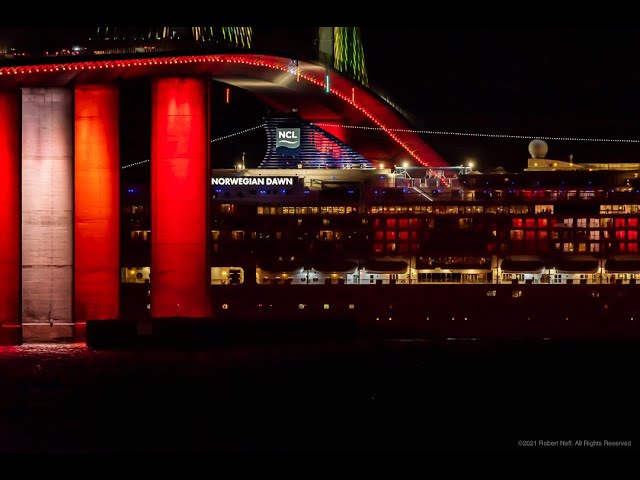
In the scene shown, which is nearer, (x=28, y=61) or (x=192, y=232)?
(x=28, y=61)

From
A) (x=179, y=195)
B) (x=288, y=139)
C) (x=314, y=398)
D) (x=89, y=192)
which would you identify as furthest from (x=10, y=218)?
(x=288, y=139)

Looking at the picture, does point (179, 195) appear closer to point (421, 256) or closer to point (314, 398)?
point (314, 398)

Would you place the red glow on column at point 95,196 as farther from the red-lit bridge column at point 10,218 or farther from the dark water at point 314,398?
the red-lit bridge column at point 10,218

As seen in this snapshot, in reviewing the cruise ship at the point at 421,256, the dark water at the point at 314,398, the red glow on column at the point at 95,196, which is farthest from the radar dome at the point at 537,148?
the red glow on column at the point at 95,196

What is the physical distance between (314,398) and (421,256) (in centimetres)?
1559

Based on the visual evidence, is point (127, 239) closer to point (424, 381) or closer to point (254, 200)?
point (254, 200)

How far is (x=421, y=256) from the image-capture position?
4450cm

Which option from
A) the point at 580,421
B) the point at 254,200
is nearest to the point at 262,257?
the point at 254,200

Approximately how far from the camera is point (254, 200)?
4525 centimetres

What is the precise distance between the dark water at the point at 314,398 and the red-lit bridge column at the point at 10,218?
1.13 m

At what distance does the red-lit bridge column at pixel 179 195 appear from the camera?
3706 centimetres

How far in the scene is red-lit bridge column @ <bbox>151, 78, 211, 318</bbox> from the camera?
37.1 m

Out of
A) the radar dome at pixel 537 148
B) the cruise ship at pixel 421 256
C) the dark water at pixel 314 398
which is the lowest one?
the dark water at pixel 314 398

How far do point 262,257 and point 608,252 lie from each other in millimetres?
11985
